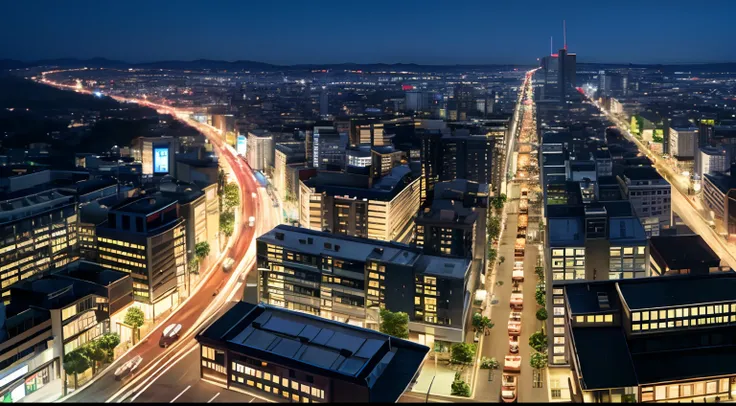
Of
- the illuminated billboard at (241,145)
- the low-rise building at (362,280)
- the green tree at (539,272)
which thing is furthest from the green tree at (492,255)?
the illuminated billboard at (241,145)

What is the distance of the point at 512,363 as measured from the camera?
804 cm

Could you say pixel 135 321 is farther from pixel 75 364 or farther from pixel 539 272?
pixel 539 272

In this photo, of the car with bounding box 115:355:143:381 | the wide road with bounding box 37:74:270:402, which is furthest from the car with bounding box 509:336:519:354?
the car with bounding box 115:355:143:381

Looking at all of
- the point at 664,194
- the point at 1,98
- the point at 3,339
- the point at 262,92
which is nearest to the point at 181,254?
the point at 3,339

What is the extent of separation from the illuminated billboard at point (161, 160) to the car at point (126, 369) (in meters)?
10.4

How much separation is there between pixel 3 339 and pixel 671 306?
6.04 m

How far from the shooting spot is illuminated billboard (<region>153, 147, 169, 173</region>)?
17.7 m

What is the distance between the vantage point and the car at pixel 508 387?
7.26 m

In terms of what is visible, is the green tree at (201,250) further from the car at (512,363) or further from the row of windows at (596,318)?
the row of windows at (596,318)

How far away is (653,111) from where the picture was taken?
97.6ft

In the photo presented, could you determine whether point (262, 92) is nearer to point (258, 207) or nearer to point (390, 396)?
point (258, 207)

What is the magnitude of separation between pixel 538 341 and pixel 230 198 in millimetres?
8706

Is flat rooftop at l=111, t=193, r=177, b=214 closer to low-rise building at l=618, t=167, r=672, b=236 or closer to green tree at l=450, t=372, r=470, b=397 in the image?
green tree at l=450, t=372, r=470, b=397

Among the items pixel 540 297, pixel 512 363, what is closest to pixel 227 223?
pixel 540 297
